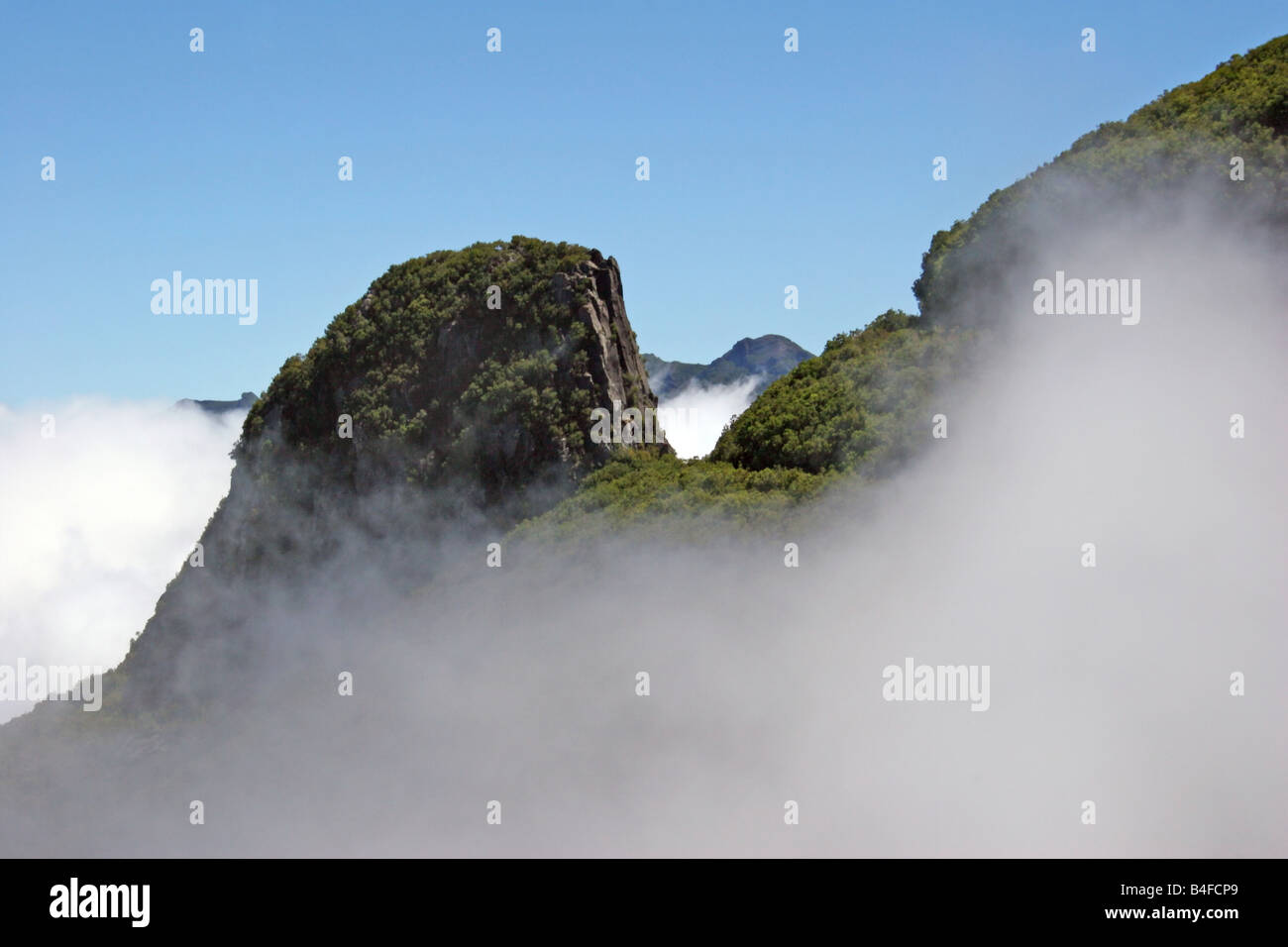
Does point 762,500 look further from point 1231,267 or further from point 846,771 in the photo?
point 1231,267

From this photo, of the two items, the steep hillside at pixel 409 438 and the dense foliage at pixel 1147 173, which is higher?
the dense foliage at pixel 1147 173

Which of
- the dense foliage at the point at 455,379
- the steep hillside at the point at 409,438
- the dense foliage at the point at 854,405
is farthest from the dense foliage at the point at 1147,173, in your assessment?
the dense foliage at the point at 455,379

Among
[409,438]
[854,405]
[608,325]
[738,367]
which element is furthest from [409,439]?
[738,367]

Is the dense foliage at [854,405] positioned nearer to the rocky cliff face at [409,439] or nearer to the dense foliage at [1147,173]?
the dense foliage at [1147,173]

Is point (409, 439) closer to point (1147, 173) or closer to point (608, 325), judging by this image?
point (608, 325)

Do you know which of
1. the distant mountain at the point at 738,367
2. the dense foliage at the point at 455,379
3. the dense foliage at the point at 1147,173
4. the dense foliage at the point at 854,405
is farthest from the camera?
the distant mountain at the point at 738,367

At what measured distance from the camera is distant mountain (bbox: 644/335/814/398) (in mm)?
184000

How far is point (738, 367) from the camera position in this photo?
18962 cm

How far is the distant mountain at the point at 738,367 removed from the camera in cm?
18400

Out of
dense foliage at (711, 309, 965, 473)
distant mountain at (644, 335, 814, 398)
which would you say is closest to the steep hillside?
dense foliage at (711, 309, 965, 473)

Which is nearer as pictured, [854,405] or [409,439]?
[854,405]

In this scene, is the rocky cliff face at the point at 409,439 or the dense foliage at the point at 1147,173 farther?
the rocky cliff face at the point at 409,439

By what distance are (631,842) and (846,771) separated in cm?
528
